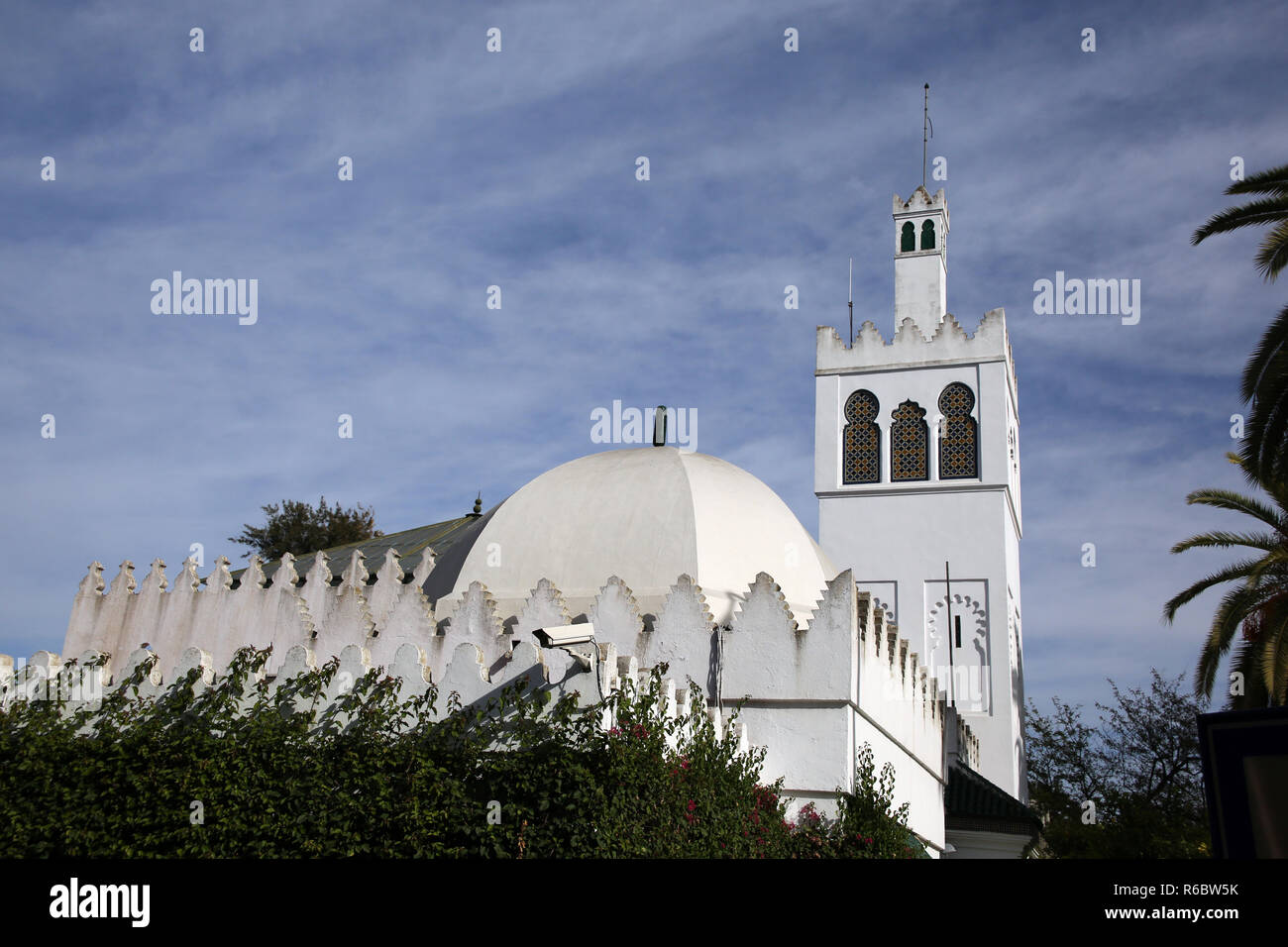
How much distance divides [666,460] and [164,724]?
278 inches

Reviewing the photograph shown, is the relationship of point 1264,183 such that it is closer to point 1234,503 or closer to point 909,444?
point 1234,503

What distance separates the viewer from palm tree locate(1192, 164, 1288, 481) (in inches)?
620

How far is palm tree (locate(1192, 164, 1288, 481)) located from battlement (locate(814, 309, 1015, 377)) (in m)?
15.6

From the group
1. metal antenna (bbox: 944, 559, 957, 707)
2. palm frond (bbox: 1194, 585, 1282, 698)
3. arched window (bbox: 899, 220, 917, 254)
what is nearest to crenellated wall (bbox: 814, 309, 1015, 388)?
arched window (bbox: 899, 220, 917, 254)

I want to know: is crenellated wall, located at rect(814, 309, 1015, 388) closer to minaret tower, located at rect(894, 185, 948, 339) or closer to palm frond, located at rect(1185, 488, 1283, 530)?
minaret tower, located at rect(894, 185, 948, 339)

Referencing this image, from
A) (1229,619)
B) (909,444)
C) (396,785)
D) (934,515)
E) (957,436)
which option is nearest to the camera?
(396,785)

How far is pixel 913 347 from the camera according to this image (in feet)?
108

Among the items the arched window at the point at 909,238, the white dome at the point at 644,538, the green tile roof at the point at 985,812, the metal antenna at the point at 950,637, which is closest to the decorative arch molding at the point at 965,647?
the metal antenna at the point at 950,637

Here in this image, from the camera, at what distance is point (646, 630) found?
1355 centimetres

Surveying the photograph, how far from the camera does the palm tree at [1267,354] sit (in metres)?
15.7

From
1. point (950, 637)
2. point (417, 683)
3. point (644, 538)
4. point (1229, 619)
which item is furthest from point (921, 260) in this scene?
point (417, 683)

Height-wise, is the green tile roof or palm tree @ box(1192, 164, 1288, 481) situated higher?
palm tree @ box(1192, 164, 1288, 481)

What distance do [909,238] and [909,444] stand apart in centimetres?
668
